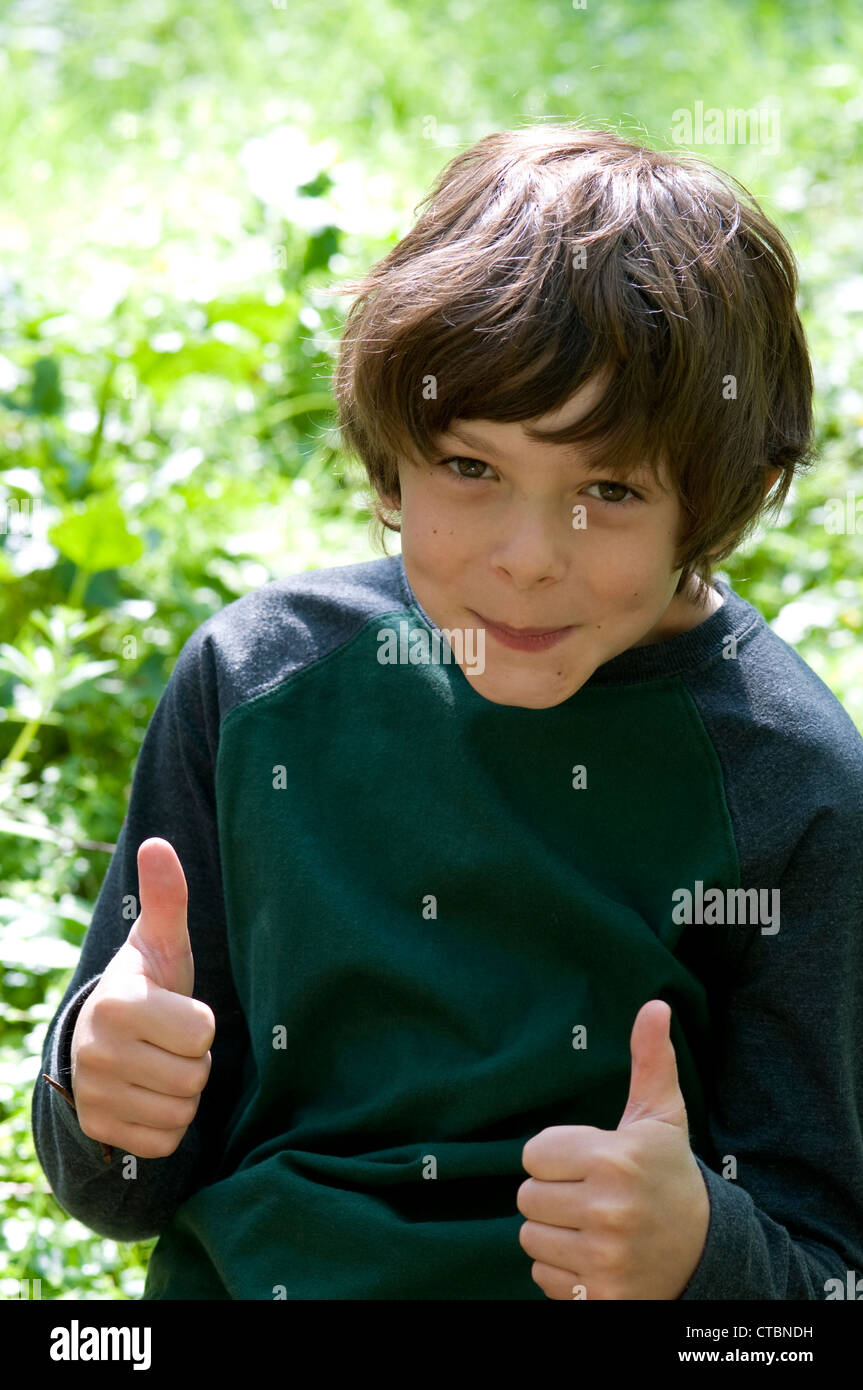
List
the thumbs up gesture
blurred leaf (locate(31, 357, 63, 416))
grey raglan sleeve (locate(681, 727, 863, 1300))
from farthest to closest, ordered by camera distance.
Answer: blurred leaf (locate(31, 357, 63, 416))
grey raglan sleeve (locate(681, 727, 863, 1300))
the thumbs up gesture

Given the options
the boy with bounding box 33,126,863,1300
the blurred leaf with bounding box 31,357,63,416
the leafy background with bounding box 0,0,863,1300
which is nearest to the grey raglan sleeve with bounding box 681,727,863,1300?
the boy with bounding box 33,126,863,1300

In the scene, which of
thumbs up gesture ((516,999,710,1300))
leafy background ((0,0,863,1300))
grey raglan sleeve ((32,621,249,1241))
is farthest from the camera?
leafy background ((0,0,863,1300))

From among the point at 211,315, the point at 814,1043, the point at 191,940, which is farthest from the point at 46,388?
the point at 814,1043

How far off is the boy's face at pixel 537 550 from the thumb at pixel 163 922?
0.33m

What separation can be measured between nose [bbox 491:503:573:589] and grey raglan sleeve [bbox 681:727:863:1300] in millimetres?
333

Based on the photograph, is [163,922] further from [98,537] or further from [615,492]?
[98,537]

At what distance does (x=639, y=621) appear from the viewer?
1.38 metres

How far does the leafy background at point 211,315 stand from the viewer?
249cm

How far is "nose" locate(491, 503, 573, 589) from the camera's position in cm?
127

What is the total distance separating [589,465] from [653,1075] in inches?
20.2

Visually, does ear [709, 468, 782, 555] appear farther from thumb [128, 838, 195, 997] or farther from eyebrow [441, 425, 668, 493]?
thumb [128, 838, 195, 997]

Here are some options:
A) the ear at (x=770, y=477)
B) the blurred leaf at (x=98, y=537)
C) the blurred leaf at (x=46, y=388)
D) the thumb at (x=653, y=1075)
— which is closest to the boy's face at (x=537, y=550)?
the ear at (x=770, y=477)
